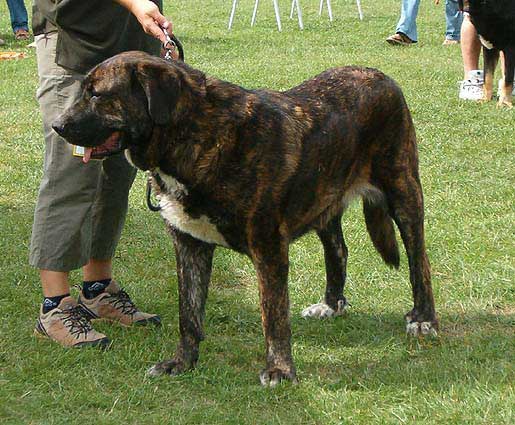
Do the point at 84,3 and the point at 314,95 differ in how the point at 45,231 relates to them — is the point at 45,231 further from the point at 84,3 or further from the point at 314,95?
the point at 314,95

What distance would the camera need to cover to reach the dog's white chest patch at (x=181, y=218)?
12.6 feet

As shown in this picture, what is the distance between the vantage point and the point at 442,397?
12.7 ft

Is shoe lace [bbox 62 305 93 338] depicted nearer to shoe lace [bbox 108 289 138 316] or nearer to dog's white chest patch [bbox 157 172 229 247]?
shoe lace [bbox 108 289 138 316]

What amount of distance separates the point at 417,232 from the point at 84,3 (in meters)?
1.96

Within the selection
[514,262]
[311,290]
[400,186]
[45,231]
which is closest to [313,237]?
[311,290]

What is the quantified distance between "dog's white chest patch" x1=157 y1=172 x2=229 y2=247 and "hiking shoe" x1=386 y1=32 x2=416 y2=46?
11.8 meters

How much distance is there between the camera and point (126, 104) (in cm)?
365

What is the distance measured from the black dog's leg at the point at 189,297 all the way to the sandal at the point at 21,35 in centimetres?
1317

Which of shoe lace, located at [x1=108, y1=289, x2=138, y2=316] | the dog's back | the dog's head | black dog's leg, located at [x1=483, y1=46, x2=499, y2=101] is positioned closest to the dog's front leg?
the dog's head

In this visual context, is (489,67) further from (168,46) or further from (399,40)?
(168,46)

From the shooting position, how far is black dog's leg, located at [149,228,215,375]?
165 inches

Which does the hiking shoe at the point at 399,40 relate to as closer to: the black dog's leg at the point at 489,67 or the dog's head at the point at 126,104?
the black dog's leg at the point at 489,67

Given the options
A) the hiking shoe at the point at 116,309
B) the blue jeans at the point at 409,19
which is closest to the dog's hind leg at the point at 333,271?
the hiking shoe at the point at 116,309

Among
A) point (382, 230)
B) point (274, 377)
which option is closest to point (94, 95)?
point (274, 377)
